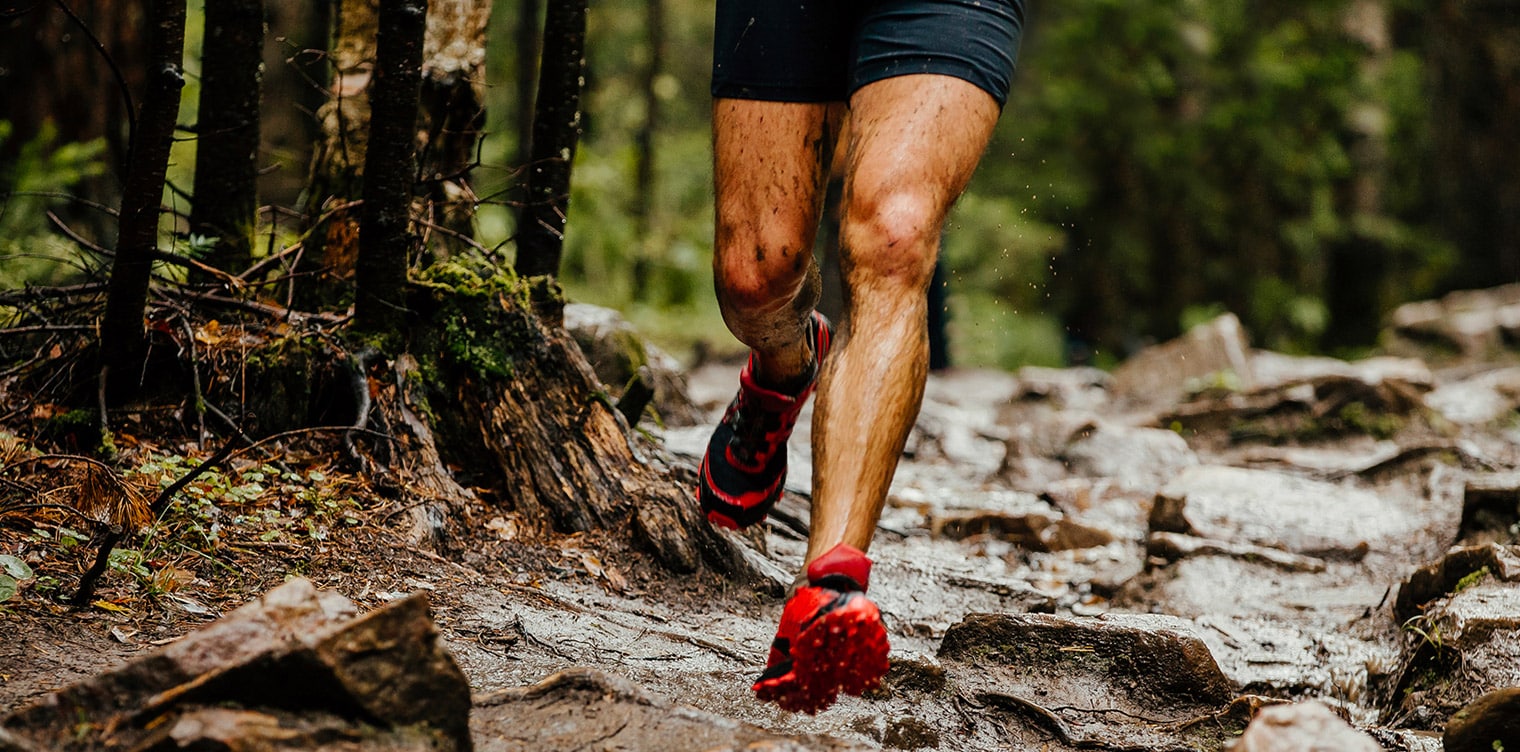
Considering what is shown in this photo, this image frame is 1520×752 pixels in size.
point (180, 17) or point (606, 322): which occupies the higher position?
point (180, 17)

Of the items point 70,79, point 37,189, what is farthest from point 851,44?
point 70,79

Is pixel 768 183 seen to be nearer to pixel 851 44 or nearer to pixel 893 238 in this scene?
pixel 851 44

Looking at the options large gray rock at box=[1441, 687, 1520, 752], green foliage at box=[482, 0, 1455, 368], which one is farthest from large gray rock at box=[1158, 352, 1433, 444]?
green foliage at box=[482, 0, 1455, 368]

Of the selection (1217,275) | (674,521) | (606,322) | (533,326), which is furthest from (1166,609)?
(1217,275)

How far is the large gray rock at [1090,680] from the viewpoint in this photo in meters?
2.65

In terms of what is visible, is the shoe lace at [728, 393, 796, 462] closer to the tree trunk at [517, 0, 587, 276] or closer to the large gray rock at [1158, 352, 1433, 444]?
the tree trunk at [517, 0, 587, 276]

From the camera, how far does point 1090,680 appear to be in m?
3.04

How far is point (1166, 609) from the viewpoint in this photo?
4.16 meters

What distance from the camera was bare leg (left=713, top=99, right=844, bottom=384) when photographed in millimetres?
2666

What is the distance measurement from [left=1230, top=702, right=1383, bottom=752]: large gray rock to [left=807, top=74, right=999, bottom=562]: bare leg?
2.37 feet

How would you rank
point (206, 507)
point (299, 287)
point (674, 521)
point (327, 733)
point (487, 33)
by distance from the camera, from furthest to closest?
point (487, 33) < point (299, 287) < point (674, 521) < point (206, 507) < point (327, 733)

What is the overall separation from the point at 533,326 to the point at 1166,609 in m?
2.53

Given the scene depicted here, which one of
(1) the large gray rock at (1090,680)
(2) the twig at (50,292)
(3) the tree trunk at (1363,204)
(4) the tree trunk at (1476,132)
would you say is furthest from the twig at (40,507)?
(4) the tree trunk at (1476,132)

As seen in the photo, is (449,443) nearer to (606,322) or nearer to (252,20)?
(252,20)
